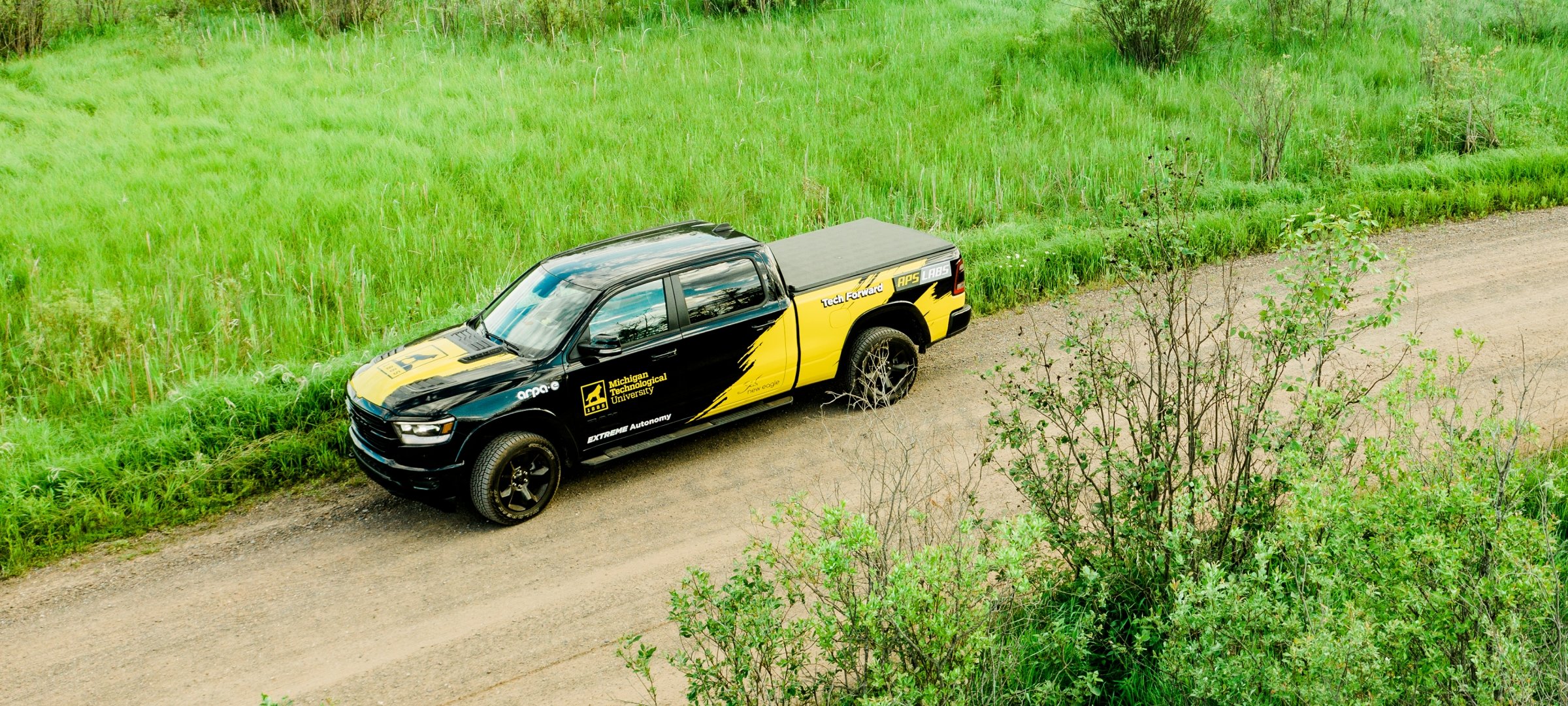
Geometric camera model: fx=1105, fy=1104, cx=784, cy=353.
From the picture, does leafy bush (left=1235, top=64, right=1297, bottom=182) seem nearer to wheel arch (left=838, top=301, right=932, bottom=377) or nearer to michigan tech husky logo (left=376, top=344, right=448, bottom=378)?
wheel arch (left=838, top=301, right=932, bottom=377)

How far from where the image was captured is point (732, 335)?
29.3 feet

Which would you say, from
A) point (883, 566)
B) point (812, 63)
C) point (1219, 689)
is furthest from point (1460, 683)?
point (812, 63)

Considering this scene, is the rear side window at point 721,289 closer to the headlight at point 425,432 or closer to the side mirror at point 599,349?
the side mirror at point 599,349

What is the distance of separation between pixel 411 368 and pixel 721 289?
2.48 meters

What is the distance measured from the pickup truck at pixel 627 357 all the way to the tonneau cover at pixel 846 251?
0.10 ft

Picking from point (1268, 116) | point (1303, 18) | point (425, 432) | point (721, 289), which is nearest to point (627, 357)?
point (721, 289)

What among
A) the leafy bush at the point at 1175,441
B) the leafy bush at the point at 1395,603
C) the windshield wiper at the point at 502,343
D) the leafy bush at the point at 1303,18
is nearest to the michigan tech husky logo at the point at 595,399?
the windshield wiper at the point at 502,343

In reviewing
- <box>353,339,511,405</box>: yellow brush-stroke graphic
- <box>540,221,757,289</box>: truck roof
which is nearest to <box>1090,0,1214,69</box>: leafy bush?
<box>540,221,757,289</box>: truck roof

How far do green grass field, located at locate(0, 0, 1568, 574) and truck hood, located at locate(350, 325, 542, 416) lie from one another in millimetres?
1140

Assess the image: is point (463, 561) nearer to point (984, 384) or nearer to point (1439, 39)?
point (984, 384)

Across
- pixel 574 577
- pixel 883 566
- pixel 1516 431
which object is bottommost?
pixel 574 577

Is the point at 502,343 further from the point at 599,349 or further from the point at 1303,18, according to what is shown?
the point at 1303,18

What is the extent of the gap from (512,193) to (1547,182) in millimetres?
13200

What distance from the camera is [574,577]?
755 cm
